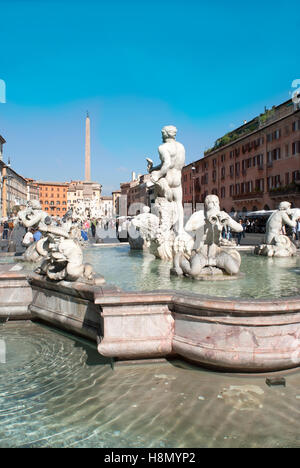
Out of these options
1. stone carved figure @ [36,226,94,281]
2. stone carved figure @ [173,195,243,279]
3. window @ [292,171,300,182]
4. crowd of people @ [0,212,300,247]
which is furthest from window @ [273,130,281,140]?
stone carved figure @ [36,226,94,281]

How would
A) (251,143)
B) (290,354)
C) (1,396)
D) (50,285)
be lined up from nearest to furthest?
(1,396), (290,354), (50,285), (251,143)

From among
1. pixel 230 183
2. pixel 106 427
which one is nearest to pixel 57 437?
pixel 106 427

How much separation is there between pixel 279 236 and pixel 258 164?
37.0 metres

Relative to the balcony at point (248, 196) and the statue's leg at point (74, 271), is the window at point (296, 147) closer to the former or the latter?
the balcony at point (248, 196)

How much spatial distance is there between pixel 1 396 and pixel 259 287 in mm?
3153

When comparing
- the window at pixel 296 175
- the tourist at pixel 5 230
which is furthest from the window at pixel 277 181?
the tourist at pixel 5 230

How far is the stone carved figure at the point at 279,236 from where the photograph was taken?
883cm

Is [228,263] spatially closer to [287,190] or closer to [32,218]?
[32,218]

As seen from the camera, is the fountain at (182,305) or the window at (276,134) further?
the window at (276,134)

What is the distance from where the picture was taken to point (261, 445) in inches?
103

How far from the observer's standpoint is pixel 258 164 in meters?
44.0

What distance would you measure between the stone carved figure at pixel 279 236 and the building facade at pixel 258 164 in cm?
2897
